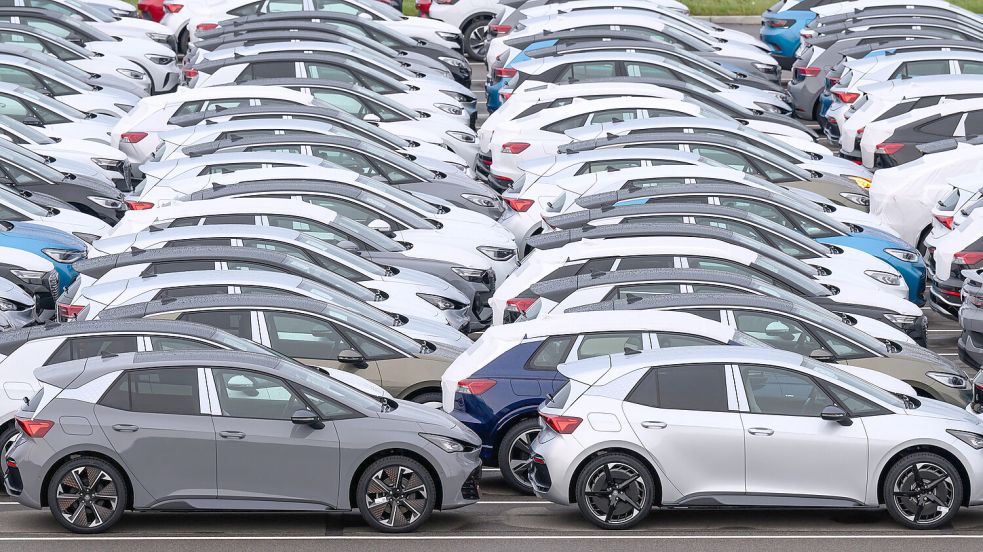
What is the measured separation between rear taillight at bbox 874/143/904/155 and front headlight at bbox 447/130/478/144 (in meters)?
5.46

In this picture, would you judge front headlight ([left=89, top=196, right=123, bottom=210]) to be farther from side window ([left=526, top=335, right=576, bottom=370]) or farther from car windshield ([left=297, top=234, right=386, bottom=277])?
side window ([left=526, top=335, right=576, bottom=370])

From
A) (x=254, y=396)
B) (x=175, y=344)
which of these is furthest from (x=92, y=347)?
(x=254, y=396)

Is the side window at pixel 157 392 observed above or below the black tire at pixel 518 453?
above

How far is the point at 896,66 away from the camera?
25.6m

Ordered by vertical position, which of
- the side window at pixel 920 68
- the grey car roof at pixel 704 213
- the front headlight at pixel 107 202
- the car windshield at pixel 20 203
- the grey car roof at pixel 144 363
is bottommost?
the grey car roof at pixel 144 363

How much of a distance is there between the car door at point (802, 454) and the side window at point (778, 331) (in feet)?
6.62

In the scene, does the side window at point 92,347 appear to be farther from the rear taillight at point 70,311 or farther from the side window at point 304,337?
the rear taillight at point 70,311

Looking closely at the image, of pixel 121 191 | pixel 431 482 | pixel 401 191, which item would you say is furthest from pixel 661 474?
pixel 121 191

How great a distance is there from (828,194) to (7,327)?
9946mm

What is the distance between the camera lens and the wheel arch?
1284 centimetres

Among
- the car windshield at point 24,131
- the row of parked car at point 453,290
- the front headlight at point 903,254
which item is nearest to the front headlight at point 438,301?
the row of parked car at point 453,290

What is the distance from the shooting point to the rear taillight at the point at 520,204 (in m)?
20.3

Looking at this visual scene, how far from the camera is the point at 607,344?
14055mm

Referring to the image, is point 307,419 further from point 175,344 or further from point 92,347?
point 92,347
